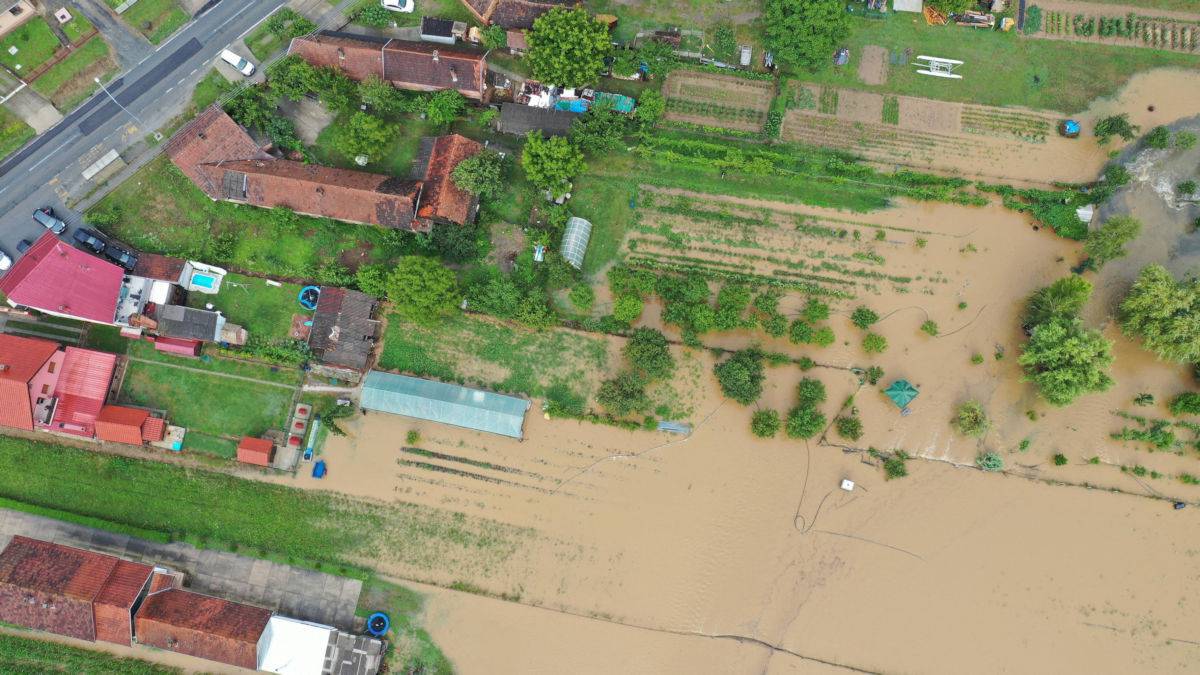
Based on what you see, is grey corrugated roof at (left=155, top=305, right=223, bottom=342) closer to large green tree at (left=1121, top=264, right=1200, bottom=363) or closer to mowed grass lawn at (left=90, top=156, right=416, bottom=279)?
mowed grass lawn at (left=90, top=156, right=416, bottom=279)

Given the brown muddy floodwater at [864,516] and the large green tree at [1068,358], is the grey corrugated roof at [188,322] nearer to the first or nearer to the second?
the brown muddy floodwater at [864,516]

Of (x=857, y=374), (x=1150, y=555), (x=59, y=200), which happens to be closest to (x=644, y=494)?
(x=857, y=374)

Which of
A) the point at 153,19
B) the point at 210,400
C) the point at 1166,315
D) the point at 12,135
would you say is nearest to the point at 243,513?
the point at 210,400

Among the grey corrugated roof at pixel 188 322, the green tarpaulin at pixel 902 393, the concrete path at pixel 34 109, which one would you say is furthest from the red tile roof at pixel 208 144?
the green tarpaulin at pixel 902 393

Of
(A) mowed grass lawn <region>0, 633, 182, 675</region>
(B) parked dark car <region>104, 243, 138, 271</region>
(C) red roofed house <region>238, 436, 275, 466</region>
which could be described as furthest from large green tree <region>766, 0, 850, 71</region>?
(A) mowed grass lawn <region>0, 633, 182, 675</region>

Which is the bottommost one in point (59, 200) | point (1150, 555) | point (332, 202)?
point (1150, 555)

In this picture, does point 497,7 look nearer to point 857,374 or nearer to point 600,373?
point 600,373
